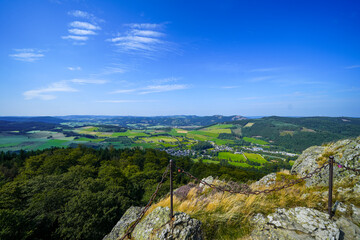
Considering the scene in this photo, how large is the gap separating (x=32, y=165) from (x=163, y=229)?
176ft

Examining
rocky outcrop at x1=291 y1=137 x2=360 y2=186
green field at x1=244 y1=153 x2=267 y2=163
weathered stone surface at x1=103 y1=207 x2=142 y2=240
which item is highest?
rocky outcrop at x1=291 y1=137 x2=360 y2=186

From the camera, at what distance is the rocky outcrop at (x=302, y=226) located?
4.52m

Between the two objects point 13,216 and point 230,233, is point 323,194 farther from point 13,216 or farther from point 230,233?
point 13,216

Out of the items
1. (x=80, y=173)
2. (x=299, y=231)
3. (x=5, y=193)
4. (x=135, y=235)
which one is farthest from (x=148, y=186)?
(x=299, y=231)

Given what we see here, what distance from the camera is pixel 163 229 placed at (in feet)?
15.9

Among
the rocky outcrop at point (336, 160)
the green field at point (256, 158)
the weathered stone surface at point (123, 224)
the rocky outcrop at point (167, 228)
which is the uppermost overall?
the rocky outcrop at point (336, 160)

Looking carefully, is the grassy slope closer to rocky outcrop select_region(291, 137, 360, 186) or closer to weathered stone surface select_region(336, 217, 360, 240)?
weathered stone surface select_region(336, 217, 360, 240)

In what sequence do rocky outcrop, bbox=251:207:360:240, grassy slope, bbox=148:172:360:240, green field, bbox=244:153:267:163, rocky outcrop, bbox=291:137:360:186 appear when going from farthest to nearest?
1. green field, bbox=244:153:267:163
2. rocky outcrop, bbox=291:137:360:186
3. grassy slope, bbox=148:172:360:240
4. rocky outcrop, bbox=251:207:360:240

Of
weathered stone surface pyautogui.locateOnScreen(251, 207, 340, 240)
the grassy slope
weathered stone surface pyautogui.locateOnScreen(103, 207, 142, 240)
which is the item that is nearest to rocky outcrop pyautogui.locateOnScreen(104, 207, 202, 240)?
the grassy slope

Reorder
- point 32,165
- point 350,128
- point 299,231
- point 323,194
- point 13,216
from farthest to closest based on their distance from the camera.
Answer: point 350,128, point 32,165, point 13,216, point 323,194, point 299,231

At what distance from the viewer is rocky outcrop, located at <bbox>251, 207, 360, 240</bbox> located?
14.8ft

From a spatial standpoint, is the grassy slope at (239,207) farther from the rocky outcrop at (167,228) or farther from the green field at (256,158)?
the green field at (256,158)

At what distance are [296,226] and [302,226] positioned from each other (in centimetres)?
19

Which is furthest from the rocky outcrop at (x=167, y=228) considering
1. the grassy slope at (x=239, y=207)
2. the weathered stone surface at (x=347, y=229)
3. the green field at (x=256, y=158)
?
the green field at (x=256, y=158)
